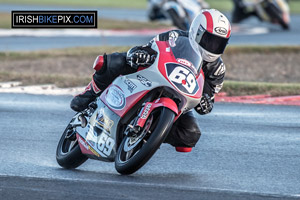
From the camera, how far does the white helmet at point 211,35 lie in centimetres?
622

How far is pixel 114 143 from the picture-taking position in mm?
6133

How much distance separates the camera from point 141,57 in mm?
6113

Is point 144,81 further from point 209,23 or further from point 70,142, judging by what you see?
point 70,142

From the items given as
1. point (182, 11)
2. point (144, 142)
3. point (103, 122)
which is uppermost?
point (144, 142)

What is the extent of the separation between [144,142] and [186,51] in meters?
0.87

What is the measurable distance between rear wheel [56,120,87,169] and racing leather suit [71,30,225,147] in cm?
60

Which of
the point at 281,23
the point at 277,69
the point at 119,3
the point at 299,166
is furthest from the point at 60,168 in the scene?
the point at 119,3

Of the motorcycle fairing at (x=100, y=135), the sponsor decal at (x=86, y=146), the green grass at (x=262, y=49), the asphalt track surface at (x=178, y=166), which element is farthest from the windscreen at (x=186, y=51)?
the green grass at (x=262, y=49)

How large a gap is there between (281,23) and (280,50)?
558cm

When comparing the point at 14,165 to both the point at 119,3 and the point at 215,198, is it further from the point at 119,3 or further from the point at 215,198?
the point at 119,3

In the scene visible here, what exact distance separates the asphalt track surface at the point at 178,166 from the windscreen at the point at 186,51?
3.18ft

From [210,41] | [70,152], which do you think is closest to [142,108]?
[210,41]

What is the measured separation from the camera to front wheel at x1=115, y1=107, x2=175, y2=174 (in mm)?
5660

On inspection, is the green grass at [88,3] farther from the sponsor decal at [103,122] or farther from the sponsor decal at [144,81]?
the sponsor decal at [144,81]
